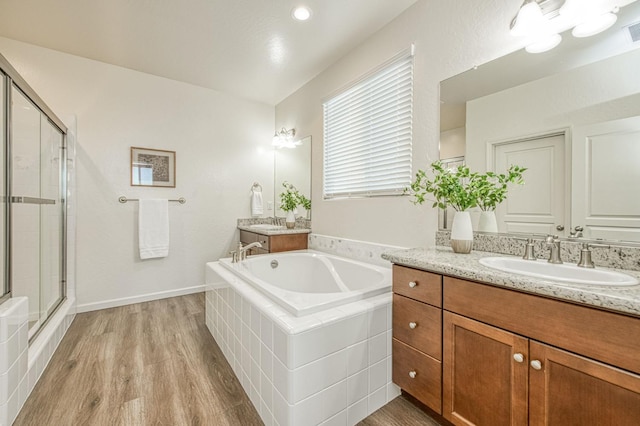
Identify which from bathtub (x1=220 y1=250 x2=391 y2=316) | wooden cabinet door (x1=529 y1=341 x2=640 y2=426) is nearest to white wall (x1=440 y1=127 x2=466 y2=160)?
bathtub (x1=220 y1=250 x2=391 y2=316)

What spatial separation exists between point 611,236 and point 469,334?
0.74 meters

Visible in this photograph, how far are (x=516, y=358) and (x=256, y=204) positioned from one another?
10.2ft

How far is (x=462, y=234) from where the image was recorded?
4.92ft

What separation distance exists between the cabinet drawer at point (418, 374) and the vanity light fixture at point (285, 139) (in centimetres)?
257

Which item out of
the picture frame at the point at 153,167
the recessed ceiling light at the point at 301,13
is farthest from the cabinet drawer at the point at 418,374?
the picture frame at the point at 153,167

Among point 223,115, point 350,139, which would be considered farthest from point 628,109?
point 223,115

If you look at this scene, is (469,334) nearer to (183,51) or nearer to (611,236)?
(611,236)

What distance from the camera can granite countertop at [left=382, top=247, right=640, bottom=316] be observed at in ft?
2.52

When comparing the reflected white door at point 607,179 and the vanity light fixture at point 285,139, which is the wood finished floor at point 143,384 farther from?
the vanity light fixture at point 285,139

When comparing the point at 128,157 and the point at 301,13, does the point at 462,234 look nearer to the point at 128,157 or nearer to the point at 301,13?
the point at 301,13

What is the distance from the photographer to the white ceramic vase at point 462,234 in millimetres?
1498

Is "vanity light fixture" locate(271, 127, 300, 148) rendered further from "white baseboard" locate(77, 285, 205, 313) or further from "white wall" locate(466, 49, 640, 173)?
"white wall" locate(466, 49, 640, 173)

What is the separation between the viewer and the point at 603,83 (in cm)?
120

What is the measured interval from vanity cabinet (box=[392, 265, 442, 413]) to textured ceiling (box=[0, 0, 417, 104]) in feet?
6.29
